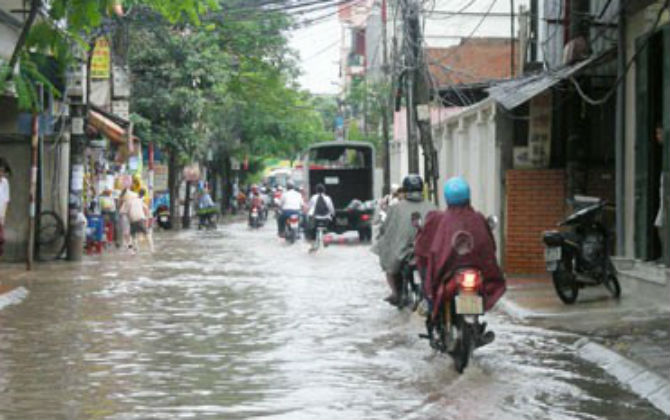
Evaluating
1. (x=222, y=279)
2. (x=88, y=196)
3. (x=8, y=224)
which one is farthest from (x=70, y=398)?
(x=88, y=196)

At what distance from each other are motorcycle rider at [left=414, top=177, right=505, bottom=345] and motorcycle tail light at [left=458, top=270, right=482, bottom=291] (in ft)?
0.33

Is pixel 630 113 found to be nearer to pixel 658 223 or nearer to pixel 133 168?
pixel 658 223

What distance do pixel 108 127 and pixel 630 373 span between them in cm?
2167

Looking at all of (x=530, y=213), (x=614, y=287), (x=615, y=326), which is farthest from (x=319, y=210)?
(x=615, y=326)

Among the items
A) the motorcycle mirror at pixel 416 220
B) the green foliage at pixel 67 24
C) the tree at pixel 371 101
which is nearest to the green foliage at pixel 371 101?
the tree at pixel 371 101

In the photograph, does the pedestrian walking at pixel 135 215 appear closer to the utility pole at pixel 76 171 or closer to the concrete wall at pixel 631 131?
the utility pole at pixel 76 171

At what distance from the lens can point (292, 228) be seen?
1340 inches

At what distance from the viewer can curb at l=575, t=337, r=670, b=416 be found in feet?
29.0

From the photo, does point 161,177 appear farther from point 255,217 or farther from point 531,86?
point 531,86

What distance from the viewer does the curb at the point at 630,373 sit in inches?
348

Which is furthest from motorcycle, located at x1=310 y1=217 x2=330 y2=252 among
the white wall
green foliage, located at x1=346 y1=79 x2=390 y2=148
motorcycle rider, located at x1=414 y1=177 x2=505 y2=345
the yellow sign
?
green foliage, located at x1=346 y1=79 x2=390 y2=148

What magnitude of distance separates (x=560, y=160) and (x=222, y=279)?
624cm

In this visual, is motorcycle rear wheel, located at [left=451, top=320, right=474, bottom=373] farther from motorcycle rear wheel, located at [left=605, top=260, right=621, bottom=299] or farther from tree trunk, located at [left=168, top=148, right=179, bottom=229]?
tree trunk, located at [left=168, top=148, right=179, bottom=229]

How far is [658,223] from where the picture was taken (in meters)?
14.5
